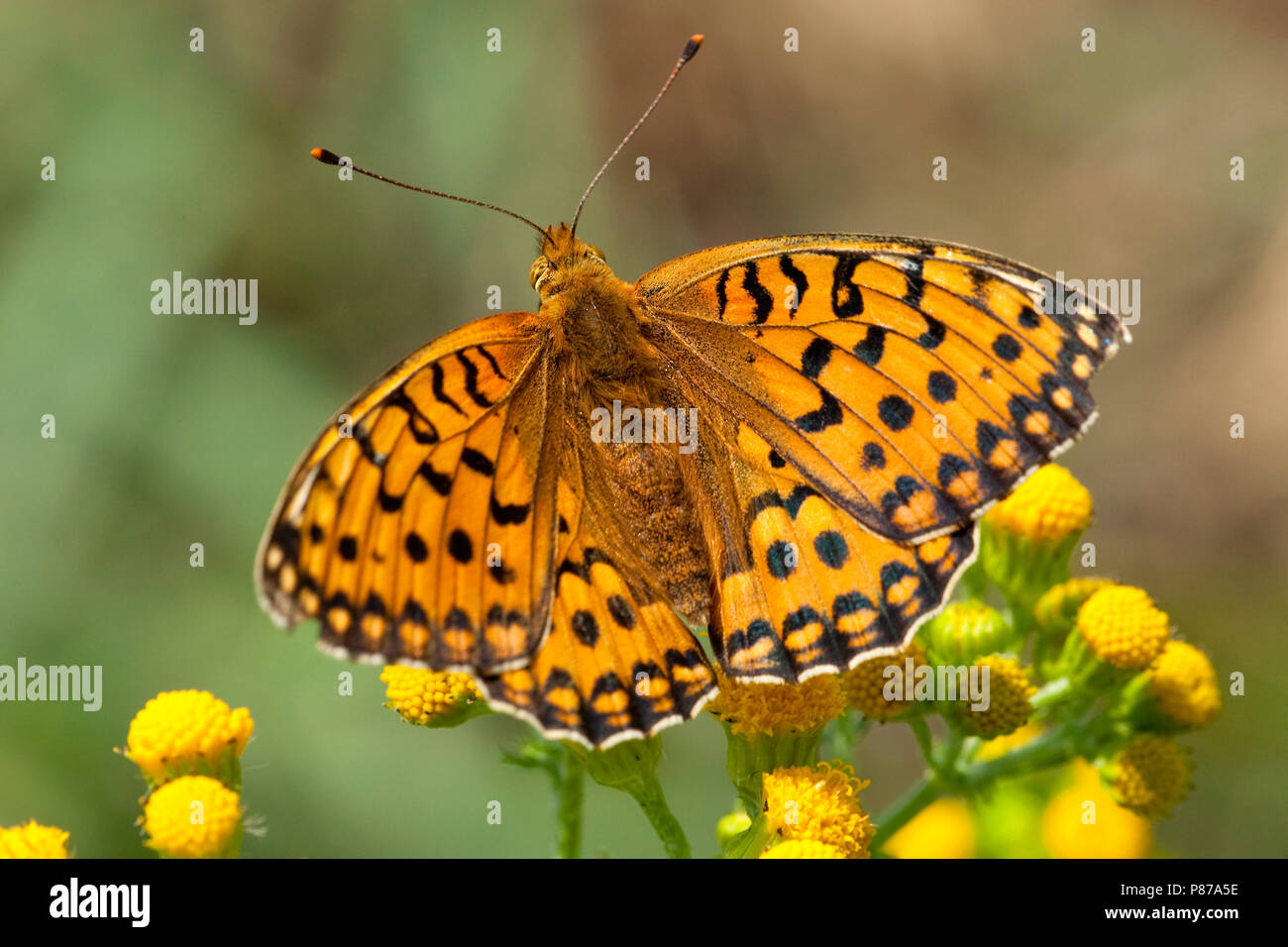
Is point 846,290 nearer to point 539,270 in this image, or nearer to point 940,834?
point 539,270

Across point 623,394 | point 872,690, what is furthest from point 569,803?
point 623,394

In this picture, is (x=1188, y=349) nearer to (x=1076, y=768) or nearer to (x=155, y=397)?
A: (x=1076, y=768)

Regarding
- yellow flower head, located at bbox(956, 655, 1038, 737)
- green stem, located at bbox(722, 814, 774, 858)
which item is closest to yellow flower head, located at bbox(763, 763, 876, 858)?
green stem, located at bbox(722, 814, 774, 858)

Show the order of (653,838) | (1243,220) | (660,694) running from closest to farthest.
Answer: (660,694) → (653,838) → (1243,220)

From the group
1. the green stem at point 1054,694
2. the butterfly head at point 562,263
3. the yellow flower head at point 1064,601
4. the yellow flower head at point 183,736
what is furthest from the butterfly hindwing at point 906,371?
the yellow flower head at point 183,736

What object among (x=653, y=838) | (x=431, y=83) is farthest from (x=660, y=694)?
(x=431, y=83)

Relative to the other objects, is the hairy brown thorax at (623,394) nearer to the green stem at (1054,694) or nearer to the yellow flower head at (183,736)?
the yellow flower head at (183,736)
